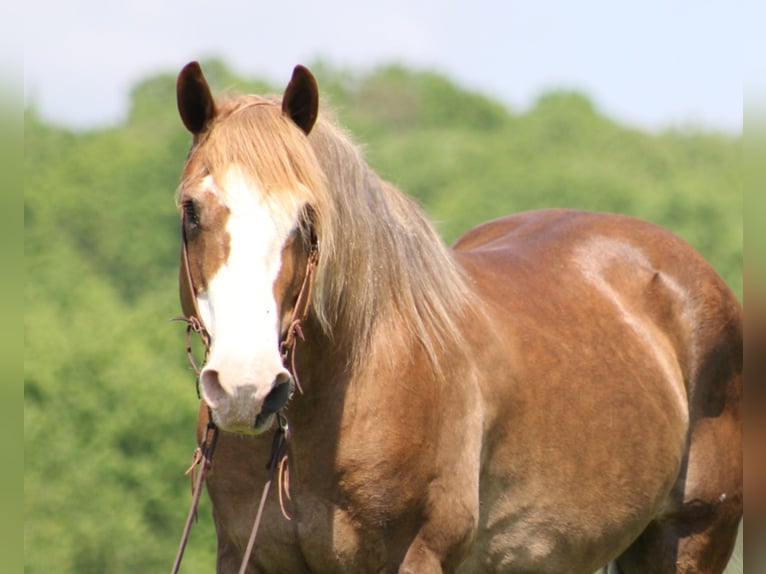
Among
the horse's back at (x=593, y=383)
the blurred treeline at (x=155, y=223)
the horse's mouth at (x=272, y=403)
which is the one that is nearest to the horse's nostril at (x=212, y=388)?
the horse's mouth at (x=272, y=403)

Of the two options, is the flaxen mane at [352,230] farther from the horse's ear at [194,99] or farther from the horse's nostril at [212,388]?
the horse's nostril at [212,388]

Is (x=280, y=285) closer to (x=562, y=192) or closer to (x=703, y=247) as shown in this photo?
(x=703, y=247)

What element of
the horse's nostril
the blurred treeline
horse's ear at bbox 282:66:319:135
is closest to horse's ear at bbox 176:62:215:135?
horse's ear at bbox 282:66:319:135

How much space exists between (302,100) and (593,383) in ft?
5.98

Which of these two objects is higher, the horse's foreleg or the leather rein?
the leather rein

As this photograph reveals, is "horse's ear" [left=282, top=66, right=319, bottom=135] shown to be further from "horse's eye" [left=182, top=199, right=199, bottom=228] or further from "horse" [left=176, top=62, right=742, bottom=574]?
"horse's eye" [left=182, top=199, right=199, bottom=228]

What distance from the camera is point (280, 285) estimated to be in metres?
3.41

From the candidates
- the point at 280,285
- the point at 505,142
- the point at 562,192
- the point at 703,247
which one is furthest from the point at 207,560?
the point at 505,142

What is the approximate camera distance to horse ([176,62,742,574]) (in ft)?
11.4

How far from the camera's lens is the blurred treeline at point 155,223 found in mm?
30531

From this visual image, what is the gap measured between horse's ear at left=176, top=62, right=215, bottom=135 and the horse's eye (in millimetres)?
289

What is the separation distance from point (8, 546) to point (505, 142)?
66441 mm

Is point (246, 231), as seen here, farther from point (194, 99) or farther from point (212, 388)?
point (194, 99)

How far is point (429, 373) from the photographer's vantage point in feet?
13.4
